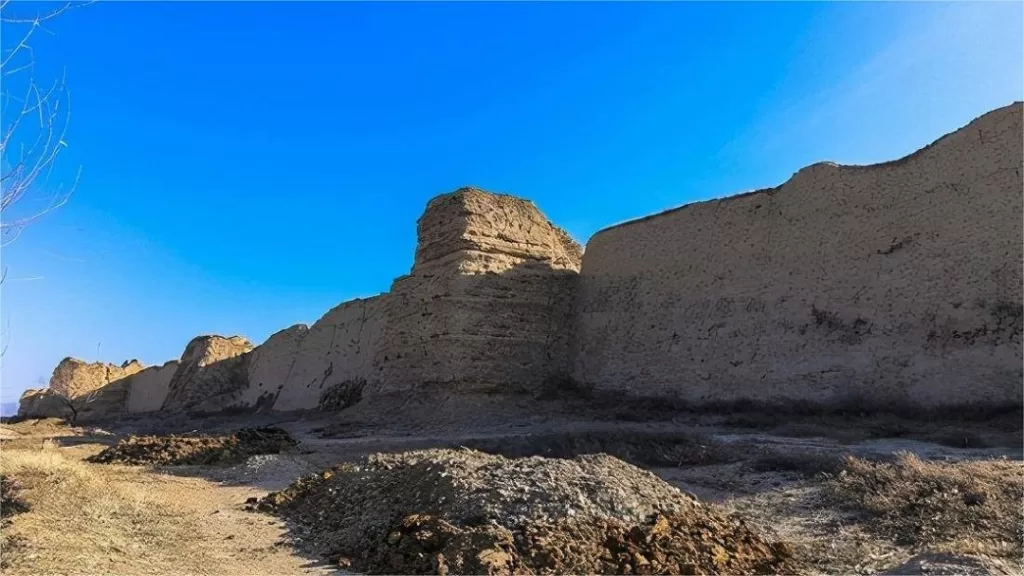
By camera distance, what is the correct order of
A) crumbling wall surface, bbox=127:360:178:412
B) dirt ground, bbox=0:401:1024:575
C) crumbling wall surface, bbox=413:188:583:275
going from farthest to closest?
crumbling wall surface, bbox=127:360:178:412
crumbling wall surface, bbox=413:188:583:275
dirt ground, bbox=0:401:1024:575

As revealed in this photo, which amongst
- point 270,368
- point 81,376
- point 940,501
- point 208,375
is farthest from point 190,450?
point 81,376

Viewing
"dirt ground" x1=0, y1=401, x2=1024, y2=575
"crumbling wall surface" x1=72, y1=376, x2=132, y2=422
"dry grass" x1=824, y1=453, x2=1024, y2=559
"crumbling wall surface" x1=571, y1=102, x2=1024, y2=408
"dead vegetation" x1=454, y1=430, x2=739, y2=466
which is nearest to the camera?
"dirt ground" x1=0, y1=401, x2=1024, y2=575

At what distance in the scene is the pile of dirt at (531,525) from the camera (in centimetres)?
367

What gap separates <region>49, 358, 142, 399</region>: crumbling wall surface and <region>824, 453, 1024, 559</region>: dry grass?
3684cm

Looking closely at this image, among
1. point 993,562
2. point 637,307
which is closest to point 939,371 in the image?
point 637,307

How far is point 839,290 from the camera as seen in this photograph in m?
11.1

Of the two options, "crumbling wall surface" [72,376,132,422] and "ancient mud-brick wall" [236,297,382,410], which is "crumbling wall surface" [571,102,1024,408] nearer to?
"ancient mud-brick wall" [236,297,382,410]

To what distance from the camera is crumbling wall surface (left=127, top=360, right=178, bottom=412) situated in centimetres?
2809

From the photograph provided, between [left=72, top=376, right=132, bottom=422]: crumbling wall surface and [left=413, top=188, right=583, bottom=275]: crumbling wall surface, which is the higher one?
[left=413, top=188, right=583, bottom=275]: crumbling wall surface

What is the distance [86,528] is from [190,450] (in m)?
5.05

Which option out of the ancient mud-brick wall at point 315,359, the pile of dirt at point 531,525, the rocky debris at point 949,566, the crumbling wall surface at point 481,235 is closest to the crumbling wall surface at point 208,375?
the ancient mud-brick wall at point 315,359

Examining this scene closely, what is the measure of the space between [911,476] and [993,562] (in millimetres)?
1795

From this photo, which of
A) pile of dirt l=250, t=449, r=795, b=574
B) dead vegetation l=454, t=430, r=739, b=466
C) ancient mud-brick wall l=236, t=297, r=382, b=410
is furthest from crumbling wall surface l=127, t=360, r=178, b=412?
pile of dirt l=250, t=449, r=795, b=574

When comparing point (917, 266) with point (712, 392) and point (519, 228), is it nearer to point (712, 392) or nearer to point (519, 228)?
point (712, 392)
